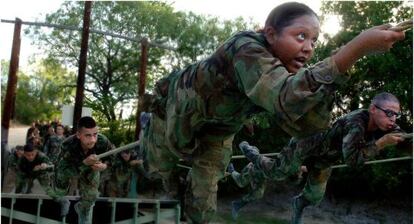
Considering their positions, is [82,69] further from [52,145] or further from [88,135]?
[88,135]

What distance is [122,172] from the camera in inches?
425

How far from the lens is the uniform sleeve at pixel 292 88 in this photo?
2.08m

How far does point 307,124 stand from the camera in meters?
2.20

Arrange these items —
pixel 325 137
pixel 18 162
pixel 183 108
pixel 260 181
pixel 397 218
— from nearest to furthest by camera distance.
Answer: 1. pixel 183 108
2. pixel 325 137
3. pixel 260 181
4. pixel 18 162
5. pixel 397 218

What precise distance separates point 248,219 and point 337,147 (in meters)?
9.55

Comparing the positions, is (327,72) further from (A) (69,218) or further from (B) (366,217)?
(B) (366,217)

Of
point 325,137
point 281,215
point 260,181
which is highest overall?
point 325,137

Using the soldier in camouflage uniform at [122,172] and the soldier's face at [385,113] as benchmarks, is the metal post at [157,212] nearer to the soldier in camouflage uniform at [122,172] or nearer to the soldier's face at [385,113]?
the soldier in camouflage uniform at [122,172]

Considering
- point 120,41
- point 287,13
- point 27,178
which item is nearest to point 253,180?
point 287,13

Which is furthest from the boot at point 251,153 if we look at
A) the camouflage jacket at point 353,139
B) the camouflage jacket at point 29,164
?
the camouflage jacket at point 29,164

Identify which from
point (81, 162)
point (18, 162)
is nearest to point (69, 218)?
point (18, 162)

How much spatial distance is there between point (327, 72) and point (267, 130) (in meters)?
12.3

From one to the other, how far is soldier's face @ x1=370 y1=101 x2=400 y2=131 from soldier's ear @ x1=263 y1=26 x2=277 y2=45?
6.80 ft

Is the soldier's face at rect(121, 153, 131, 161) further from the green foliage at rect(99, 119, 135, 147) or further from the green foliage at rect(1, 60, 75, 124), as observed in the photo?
the green foliage at rect(1, 60, 75, 124)
